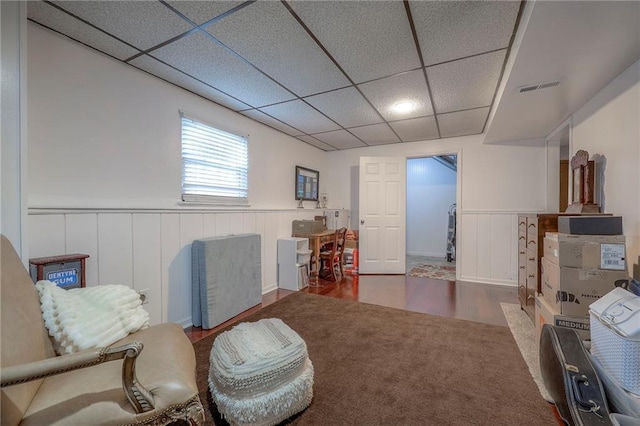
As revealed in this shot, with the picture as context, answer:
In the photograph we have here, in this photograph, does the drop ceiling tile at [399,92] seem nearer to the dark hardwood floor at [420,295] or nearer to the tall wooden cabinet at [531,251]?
the tall wooden cabinet at [531,251]

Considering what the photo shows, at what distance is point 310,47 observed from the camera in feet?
6.30

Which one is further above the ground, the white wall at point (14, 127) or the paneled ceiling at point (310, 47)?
the paneled ceiling at point (310, 47)

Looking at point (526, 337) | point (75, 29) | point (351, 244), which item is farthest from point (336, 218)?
point (75, 29)

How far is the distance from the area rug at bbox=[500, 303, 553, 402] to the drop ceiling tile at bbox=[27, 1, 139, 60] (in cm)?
366

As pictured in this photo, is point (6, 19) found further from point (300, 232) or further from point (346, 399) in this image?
point (300, 232)

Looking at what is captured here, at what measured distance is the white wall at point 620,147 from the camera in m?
1.84

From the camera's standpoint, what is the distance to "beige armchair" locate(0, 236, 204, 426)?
0.85m

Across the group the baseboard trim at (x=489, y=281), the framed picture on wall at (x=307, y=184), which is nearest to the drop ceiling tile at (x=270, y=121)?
the framed picture on wall at (x=307, y=184)

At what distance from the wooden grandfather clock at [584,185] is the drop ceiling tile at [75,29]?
150 inches

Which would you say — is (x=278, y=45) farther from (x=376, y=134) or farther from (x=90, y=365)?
(x=376, y=134)

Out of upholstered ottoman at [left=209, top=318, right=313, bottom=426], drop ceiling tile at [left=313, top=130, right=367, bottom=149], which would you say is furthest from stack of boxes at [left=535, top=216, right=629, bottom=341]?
drop ceiling tile at [left=313, top=130, right=367, bottom=149]

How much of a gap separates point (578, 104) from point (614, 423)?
2.78m

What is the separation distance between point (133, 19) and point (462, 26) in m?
2.10

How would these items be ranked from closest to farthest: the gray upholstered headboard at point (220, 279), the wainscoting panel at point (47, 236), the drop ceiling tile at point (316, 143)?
the wainscoting panel at point (47, 236) < the gray upholstered headboard at point (220, 279) < the drop ceiling tile at point (316, 143)
